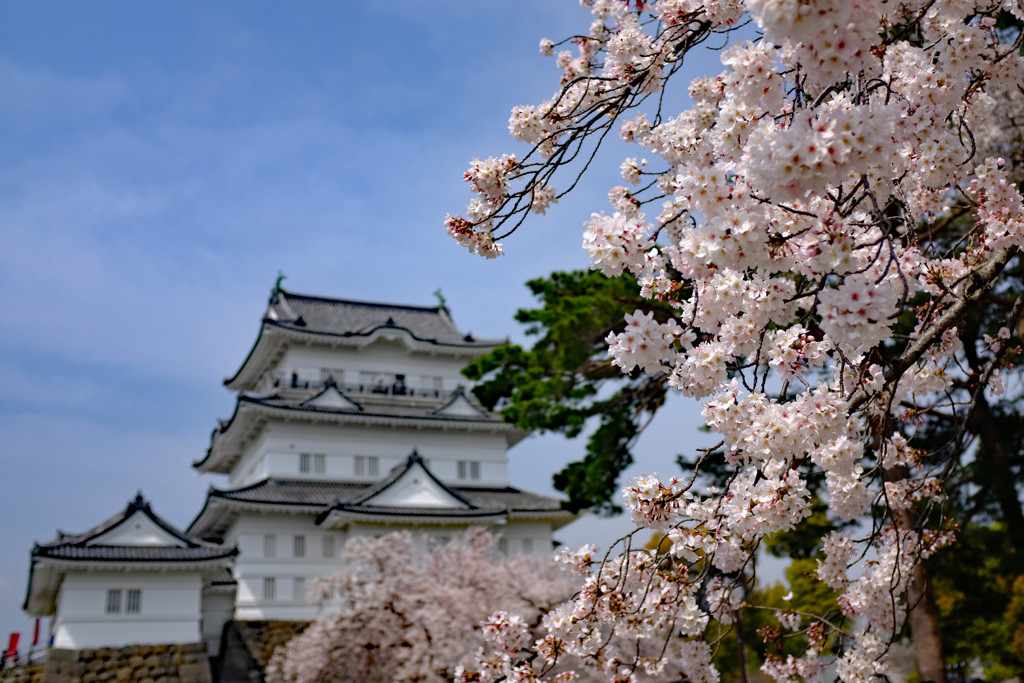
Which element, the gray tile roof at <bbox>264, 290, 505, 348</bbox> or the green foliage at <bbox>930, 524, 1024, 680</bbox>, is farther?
the gray tile roof at <bbox>264, 290, 505, 348</bbox>

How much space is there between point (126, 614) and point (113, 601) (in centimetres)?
44

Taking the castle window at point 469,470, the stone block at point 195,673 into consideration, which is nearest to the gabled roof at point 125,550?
the stone block at point 195,673

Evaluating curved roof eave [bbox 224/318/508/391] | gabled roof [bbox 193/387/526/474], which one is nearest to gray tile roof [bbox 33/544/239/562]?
gabled roof [bbox 193/387/526/474]

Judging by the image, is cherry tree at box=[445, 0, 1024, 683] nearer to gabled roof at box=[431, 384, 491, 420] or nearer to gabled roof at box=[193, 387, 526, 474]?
gabled roof at box=[193, 387, 526, 474]

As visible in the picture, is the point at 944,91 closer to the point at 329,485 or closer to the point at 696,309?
the point at 696,309

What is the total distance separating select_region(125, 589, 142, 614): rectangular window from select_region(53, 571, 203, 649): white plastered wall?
6cm

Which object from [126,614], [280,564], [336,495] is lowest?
[126,614]

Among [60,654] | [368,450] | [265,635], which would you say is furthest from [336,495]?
[60,654]

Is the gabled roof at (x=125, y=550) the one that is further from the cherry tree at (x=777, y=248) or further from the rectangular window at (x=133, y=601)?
the cherry tree at (x=777, y=248)

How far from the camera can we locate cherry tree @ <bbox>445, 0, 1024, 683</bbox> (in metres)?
2.40

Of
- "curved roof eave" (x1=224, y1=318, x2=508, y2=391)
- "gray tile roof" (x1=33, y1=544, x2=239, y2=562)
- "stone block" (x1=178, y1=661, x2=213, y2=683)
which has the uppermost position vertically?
"curved roof eave" (x1=224, y1=318, x2=508, y2=391)

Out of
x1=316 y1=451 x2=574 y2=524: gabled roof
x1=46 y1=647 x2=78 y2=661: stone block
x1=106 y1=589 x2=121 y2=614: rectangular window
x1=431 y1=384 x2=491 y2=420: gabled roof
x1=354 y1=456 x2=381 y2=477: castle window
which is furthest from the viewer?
x1=431 y1=384 x2=491 y2=420: gabled roof

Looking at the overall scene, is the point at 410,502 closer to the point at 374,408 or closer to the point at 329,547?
the point at 329,547

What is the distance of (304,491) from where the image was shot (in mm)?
22234
